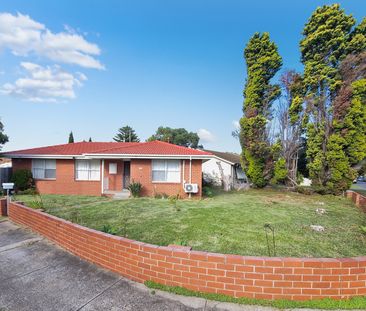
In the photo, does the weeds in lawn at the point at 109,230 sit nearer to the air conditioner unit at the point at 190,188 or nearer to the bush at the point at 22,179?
the air conditioner unit at the point at 190,188

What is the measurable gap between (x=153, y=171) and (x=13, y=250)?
879cm

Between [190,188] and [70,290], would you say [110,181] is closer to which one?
[190,188]

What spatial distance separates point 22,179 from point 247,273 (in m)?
15.1

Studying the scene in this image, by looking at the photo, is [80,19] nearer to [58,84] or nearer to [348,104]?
[58,84]

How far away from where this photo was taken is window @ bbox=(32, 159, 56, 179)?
1447cm

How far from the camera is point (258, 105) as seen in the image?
18.4 m

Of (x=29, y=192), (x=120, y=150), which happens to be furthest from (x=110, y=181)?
(x=29, y=192)

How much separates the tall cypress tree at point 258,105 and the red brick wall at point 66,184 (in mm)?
11459

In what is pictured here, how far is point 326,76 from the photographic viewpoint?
1564cm

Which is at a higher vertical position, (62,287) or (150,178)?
(150,178)

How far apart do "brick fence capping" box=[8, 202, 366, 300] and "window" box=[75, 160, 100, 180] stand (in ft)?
38.5

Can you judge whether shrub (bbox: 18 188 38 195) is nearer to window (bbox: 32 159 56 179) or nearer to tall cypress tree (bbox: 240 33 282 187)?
window (bbox: 32 159 56 179)

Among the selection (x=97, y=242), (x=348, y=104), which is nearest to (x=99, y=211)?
(x=97, y=242)

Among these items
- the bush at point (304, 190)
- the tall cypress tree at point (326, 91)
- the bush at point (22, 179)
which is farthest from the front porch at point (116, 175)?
the tall cypress tree at point (326, 91)
